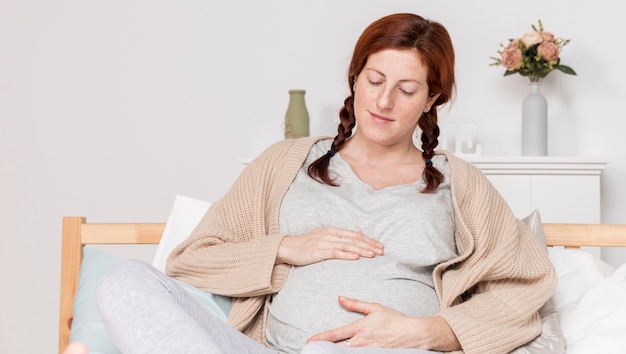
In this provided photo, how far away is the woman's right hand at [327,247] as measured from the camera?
1688mm

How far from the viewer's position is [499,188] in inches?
112

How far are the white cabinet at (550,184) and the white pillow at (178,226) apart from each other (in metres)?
1.09

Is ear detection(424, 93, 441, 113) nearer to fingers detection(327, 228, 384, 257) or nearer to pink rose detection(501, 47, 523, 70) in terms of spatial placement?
fingers detection(327, 228, 384, 257)

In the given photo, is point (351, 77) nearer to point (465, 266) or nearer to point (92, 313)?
point (465, 266)

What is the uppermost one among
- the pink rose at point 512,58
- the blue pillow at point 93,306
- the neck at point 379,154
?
the pink rose at point 512,58

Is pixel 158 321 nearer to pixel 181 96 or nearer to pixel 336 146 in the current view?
pixel 336 146

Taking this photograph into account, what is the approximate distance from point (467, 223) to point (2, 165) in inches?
83.3

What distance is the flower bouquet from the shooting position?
9.53 feet

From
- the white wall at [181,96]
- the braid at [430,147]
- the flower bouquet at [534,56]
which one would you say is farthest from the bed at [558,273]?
the white wall at [181,96]

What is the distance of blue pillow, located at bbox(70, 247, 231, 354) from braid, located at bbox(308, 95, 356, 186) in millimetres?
320

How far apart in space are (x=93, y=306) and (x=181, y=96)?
5.03ft

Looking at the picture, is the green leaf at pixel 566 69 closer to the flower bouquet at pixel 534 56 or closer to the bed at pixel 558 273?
the flower bouquet at pixel 534 56

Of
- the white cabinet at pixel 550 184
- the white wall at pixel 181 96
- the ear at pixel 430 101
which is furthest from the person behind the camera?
the white wall at pixel 181 96

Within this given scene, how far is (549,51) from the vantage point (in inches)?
114
